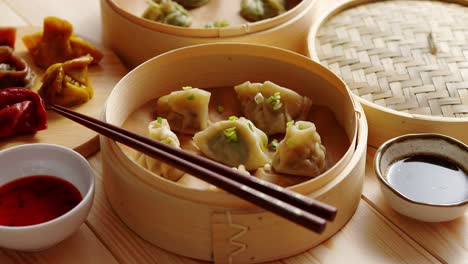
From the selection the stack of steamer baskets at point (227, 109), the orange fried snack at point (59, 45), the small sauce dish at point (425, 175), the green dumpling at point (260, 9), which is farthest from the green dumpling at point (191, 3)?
the small sauce dish at point (425, 175)

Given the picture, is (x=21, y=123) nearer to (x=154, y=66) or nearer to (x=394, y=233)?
(x=154, y=66)

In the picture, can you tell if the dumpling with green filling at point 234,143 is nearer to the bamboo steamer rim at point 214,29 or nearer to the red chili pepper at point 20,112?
the bamboo steamer rim at point 214,29

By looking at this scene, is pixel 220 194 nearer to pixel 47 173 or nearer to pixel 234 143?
pixel 234 143

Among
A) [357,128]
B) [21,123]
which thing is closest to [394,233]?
[357,128]

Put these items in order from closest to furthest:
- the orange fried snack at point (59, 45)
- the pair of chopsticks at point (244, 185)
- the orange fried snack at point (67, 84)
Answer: the pair of chopsticks at point (244, 185), the orange fried snack at point (67, 84), the orange fried snack at point (59, 45)

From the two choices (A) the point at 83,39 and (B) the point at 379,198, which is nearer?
(B) the point at 379,198

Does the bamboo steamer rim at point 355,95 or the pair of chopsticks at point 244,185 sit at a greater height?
the pair of chopsticks at point 244,185
